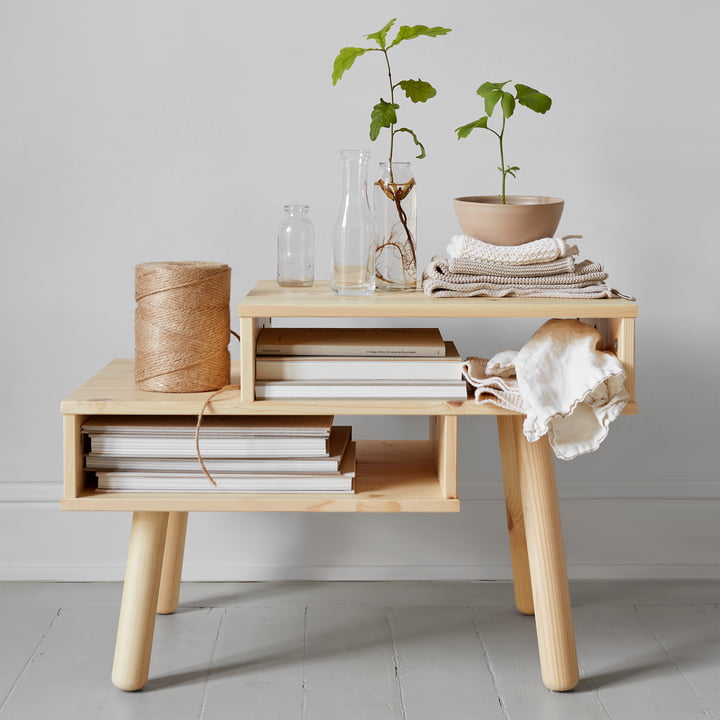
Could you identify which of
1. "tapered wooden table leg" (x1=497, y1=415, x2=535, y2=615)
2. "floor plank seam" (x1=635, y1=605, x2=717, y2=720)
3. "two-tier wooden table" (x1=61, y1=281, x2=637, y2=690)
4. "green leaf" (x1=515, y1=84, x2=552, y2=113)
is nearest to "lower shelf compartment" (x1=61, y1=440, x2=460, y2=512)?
"two-tier wooden table" (x1=61, y1=281, x2=637, y2=690)

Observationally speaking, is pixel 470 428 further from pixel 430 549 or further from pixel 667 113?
pixel 667 113

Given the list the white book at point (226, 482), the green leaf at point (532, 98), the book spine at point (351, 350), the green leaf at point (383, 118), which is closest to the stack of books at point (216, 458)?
the white book at point (226, 482)

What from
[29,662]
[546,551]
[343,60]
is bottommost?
[29,662]

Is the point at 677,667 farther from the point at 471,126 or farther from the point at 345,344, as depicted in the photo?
the point at 471,126

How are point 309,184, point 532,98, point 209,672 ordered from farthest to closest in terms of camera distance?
point 309,184
point 209,672
point 532,98

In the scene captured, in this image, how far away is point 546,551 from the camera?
1587 millimetres

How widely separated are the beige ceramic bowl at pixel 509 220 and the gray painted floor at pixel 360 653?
73cm

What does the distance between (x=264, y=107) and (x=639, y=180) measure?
0.77 metres

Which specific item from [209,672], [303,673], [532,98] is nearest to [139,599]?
[209,672]

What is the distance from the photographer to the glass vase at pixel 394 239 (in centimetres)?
165

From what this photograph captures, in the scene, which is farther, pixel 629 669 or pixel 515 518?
pixel 515 518

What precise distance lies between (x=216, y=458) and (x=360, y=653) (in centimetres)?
47

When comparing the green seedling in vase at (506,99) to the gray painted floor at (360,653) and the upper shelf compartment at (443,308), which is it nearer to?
the upper shelf compartment at (443,308)

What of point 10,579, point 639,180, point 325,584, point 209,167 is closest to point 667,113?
point 639,180
